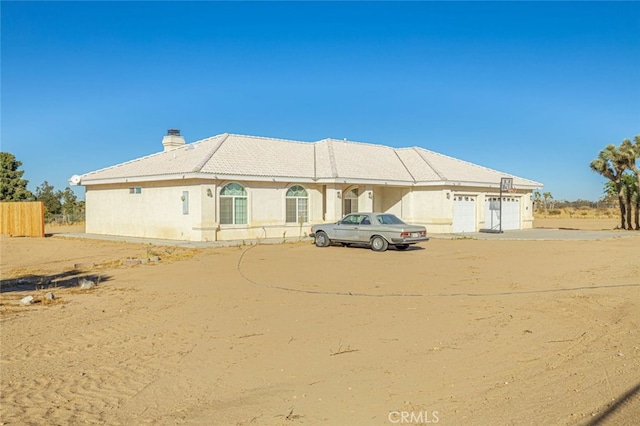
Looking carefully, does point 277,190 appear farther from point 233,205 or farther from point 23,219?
point 23,219

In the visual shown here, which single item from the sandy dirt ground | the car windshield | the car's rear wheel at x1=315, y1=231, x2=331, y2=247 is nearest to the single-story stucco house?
the car's rear wheel at x1=315, y1=231, x2=331, y2=247

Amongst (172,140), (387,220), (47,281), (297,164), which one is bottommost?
(47,281)

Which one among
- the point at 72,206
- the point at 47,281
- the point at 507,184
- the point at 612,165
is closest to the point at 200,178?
the point at 47,281

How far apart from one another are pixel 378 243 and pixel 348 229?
153cm

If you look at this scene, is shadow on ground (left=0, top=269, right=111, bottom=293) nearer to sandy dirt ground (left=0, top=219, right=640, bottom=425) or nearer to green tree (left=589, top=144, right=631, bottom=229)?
sandy dirt ground (left=0, top=219, right=640, bottom=425)

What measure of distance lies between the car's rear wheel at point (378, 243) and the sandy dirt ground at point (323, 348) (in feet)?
19.1

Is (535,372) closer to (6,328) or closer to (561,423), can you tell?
(561,423)

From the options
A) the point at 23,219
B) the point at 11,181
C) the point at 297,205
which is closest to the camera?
the point at 297,205

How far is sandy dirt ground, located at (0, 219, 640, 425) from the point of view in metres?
5.24

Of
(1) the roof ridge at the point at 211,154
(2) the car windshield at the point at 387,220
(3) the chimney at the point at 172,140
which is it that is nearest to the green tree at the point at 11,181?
(3) the chimney at the point at 172,140

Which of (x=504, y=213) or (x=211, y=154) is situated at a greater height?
(x=211, y=154)

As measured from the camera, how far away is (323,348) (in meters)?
7.32

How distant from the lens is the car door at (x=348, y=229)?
70.7 feet

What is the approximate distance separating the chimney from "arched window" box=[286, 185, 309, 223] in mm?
8236
